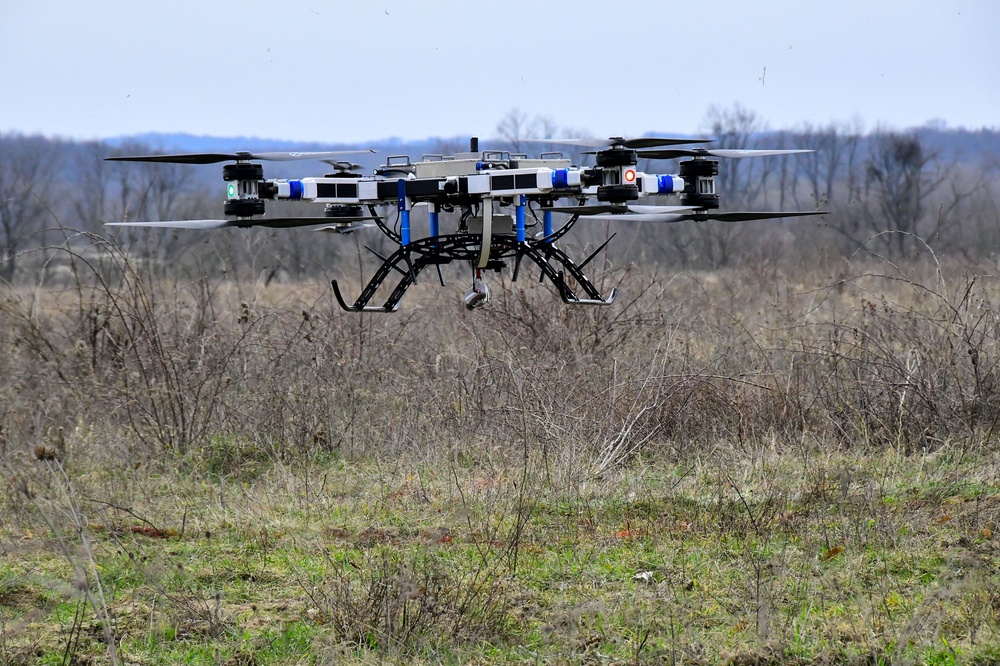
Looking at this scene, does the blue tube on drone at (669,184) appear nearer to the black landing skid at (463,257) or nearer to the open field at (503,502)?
the black landing skid at (463,257)

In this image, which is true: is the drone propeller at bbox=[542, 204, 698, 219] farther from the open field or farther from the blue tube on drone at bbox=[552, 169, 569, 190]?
the open field

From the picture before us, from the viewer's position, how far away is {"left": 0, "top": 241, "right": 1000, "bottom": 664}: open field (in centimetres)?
595

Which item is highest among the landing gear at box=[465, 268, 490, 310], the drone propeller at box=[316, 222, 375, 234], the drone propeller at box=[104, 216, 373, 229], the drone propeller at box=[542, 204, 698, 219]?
the drone propeller at box=[542, 204, 698, 219]

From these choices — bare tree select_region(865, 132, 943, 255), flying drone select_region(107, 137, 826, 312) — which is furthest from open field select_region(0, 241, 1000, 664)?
bare tree select_region(865, 132, 943, 255)

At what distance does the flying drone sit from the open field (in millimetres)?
1626

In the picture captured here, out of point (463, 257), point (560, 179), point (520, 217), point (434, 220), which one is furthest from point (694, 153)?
point (434, 220)

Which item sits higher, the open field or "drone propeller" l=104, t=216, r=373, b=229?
"drone propeller" l=104, t=216, r=373, b=229

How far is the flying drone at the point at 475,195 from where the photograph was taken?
19.1ft

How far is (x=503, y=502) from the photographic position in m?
8.17

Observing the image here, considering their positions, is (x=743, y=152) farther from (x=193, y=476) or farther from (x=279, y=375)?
(x=279, y=375)

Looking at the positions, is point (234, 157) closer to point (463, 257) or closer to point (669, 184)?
point (463, 257)

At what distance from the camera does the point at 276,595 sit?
6836 mm

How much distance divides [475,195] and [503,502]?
9.96 feet

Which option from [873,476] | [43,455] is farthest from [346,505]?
[873,476]
